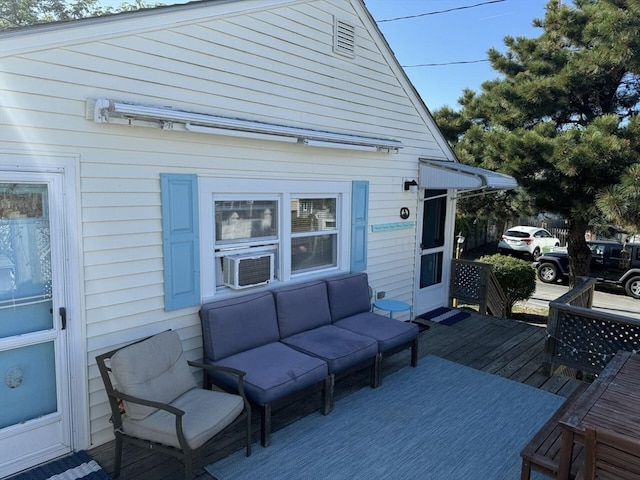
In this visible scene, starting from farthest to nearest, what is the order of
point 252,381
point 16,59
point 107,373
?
point 252,381
point 107,373
point 16,59

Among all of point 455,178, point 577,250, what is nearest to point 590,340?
point 455,178

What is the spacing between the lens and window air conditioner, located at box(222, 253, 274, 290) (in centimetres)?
439

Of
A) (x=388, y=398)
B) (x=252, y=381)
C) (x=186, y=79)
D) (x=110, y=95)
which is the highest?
(x=186, y=79)

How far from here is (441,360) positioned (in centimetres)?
549

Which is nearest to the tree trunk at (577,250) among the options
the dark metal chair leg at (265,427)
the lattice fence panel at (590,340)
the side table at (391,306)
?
the lattice fence panel at (590,340)

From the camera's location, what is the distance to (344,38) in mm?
5375

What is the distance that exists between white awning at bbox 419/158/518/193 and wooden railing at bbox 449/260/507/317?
154 centimetres

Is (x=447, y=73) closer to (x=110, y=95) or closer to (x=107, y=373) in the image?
(x=110, y=95)

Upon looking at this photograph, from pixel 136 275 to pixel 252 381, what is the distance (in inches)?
53.4

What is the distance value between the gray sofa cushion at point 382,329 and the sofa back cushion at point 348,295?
0.11 metres

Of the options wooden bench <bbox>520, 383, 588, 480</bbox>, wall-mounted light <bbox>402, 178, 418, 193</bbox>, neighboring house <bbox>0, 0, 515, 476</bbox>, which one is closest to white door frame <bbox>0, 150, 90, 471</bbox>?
neighboring house <bbox>0, 0, 515, 476</bbox>

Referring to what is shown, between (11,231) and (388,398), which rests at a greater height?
(11,231)

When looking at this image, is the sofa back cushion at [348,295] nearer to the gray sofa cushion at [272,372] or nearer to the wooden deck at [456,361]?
the wooden deck at [456,361]

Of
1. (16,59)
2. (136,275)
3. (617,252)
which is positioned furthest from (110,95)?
(617,252)
